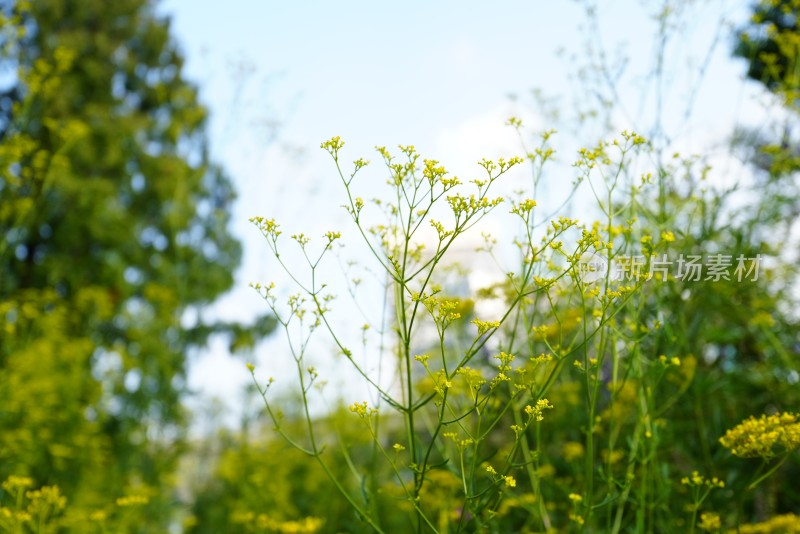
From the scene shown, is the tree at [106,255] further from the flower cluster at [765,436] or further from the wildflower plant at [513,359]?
the flower cluster at [765,436]

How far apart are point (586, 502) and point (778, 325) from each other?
2.84 metres

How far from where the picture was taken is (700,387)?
293 cm

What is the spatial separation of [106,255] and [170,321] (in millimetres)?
4695

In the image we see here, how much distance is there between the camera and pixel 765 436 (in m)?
1.84

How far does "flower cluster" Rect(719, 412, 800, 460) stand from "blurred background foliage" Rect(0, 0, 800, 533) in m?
0.22

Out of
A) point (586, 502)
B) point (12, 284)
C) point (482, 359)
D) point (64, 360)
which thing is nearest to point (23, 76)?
point (64, 360)

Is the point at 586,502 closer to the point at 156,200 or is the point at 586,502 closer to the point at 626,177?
the point at 626,177

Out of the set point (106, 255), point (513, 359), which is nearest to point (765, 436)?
point (513, 359)

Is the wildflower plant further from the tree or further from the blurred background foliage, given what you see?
the tree

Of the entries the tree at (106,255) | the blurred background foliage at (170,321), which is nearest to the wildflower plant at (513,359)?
the blurred background foliage at (170,321)

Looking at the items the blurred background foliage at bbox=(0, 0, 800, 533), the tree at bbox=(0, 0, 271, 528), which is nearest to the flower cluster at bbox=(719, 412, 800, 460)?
the blurred background foliage at bbox=(0, 0, 800, 533)

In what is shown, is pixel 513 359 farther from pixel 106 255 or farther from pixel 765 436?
pixel 106 255

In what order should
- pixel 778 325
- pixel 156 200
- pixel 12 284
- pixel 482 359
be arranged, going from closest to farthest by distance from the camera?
pixel 482 359, pixel 778 325, pixel 12 284, pixel 156 200

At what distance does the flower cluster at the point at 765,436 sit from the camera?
71.8 inches
